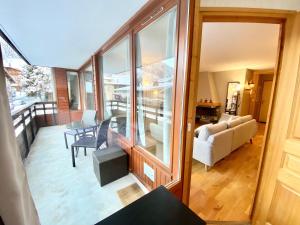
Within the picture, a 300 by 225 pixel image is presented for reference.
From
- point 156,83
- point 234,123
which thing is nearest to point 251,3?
point 156,83

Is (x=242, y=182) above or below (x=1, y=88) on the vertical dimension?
below

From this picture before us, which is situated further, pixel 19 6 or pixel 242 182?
pixel 242 182

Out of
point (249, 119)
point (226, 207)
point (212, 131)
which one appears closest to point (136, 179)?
point (226, 207)

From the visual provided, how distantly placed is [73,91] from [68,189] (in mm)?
4413

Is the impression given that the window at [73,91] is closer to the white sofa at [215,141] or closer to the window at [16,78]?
the window at [16,78]

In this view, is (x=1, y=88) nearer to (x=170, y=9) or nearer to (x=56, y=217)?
(x=170, y=9)

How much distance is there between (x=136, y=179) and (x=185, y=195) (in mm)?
897

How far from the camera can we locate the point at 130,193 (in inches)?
76.0

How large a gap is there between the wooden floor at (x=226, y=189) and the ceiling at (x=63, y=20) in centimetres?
237

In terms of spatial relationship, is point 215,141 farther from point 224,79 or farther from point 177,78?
point 224,79

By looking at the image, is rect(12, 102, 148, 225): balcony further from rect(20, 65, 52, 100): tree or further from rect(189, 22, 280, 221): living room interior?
rect(189, 22, 280, 221): living room interior

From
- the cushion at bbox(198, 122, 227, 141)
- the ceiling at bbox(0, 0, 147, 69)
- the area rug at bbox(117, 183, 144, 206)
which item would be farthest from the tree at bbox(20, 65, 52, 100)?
the cushion at bbox(198, 122, 227, 141)

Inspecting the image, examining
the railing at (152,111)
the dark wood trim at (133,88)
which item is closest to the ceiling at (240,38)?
the dark wood trim at (133,88)

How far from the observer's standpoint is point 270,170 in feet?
4.18
